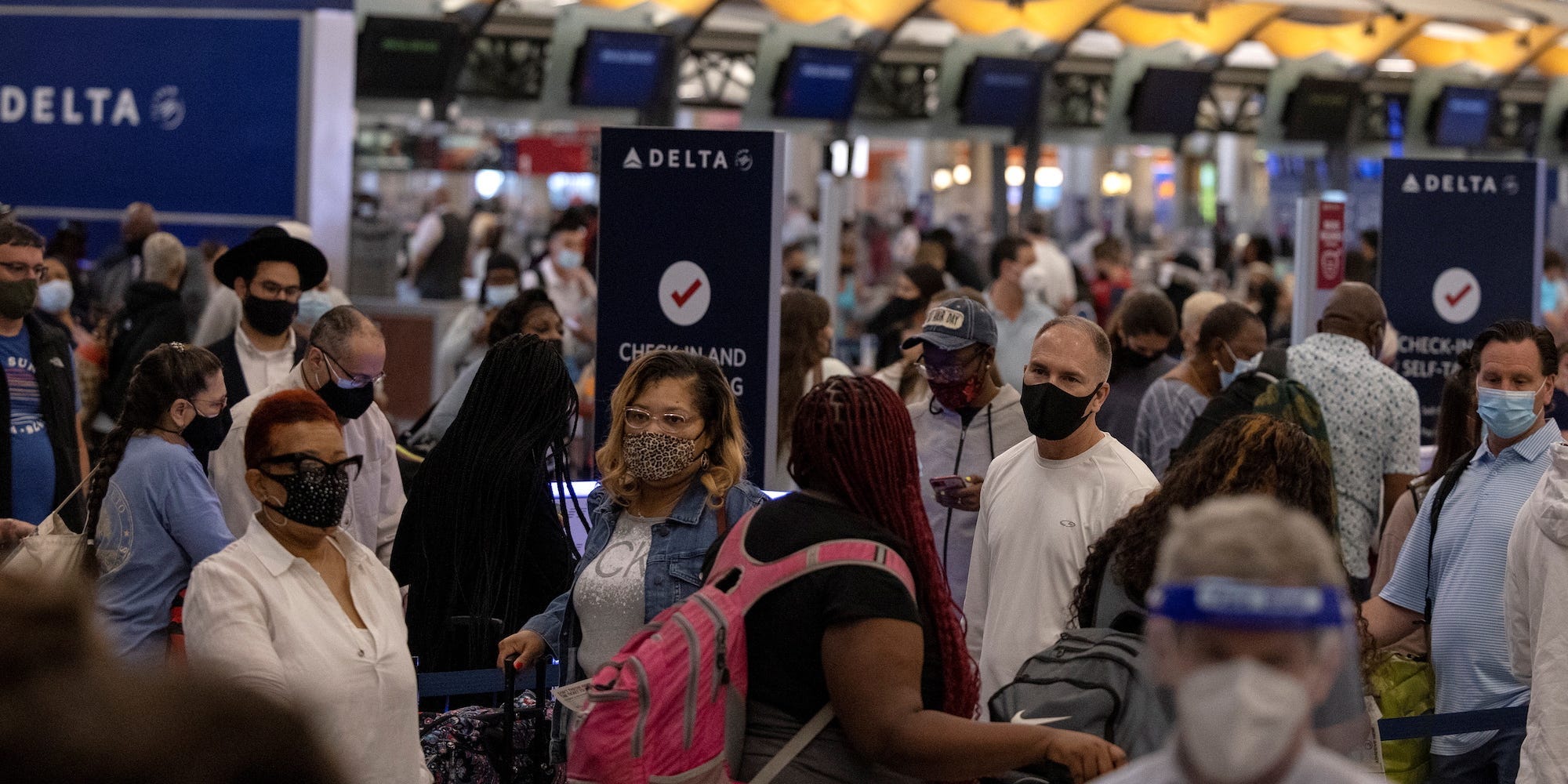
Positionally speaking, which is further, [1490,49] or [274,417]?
[1490,49]

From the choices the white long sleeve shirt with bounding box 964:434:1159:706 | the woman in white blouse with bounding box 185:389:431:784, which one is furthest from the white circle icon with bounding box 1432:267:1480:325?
the woman in white blouse with bounding box 185:389:431:784

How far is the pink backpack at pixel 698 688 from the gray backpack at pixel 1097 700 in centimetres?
32

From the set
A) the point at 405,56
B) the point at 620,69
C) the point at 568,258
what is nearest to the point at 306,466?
the point at 568,258

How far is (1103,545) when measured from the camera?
3.42m

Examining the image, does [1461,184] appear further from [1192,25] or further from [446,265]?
[1192,25]

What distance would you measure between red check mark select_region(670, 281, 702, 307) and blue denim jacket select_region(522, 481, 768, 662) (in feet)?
6.28

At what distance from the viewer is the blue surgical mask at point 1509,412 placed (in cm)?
449

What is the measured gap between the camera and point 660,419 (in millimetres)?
3781

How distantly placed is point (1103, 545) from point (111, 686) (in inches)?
95.8

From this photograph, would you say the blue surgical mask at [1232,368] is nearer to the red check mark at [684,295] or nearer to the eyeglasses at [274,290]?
the red check mark at [684,295]

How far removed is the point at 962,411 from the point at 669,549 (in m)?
1.80

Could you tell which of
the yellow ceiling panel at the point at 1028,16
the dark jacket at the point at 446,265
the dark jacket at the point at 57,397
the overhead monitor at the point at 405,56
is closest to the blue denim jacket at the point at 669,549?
the dark jacket at the point at 57,397

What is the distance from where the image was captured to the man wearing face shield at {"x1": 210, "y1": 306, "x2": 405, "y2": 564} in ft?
16.9

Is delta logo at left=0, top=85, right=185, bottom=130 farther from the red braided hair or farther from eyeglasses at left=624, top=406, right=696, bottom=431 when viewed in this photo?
the red braided hair
